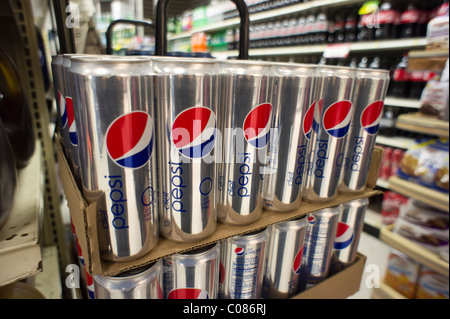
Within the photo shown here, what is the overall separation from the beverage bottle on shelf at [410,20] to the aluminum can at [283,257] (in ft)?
6.45

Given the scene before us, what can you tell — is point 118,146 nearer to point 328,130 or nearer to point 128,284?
point 128,284

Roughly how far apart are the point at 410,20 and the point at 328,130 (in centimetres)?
181

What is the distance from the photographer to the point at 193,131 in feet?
1.85

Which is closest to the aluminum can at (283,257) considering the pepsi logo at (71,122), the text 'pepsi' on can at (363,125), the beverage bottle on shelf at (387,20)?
the text 'pepsi' on can at (363,125)

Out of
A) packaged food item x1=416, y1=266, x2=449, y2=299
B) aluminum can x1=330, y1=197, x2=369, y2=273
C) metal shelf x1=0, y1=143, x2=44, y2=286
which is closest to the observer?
metal shelf x1=0, y1=143, x2=44, y2=286

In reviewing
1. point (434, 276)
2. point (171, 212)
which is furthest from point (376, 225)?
point (171, 212)

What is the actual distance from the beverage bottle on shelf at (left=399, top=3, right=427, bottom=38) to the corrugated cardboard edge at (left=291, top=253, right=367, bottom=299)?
5.89 feet

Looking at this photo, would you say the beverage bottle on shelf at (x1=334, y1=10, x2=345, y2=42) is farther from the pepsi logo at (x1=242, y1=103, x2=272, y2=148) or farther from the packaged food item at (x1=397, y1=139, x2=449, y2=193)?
the pepsi logo at (x1=242, y1=103, x2=272, y2=148)

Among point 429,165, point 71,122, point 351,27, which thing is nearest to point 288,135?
point 71,122

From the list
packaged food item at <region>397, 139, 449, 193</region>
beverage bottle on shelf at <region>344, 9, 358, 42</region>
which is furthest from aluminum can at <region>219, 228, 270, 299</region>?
beverage bottle on shelf at <region>344, 9, 358, 42</region>

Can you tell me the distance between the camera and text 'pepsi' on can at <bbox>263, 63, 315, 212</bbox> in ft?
2.23

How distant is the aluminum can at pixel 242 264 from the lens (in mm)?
754
